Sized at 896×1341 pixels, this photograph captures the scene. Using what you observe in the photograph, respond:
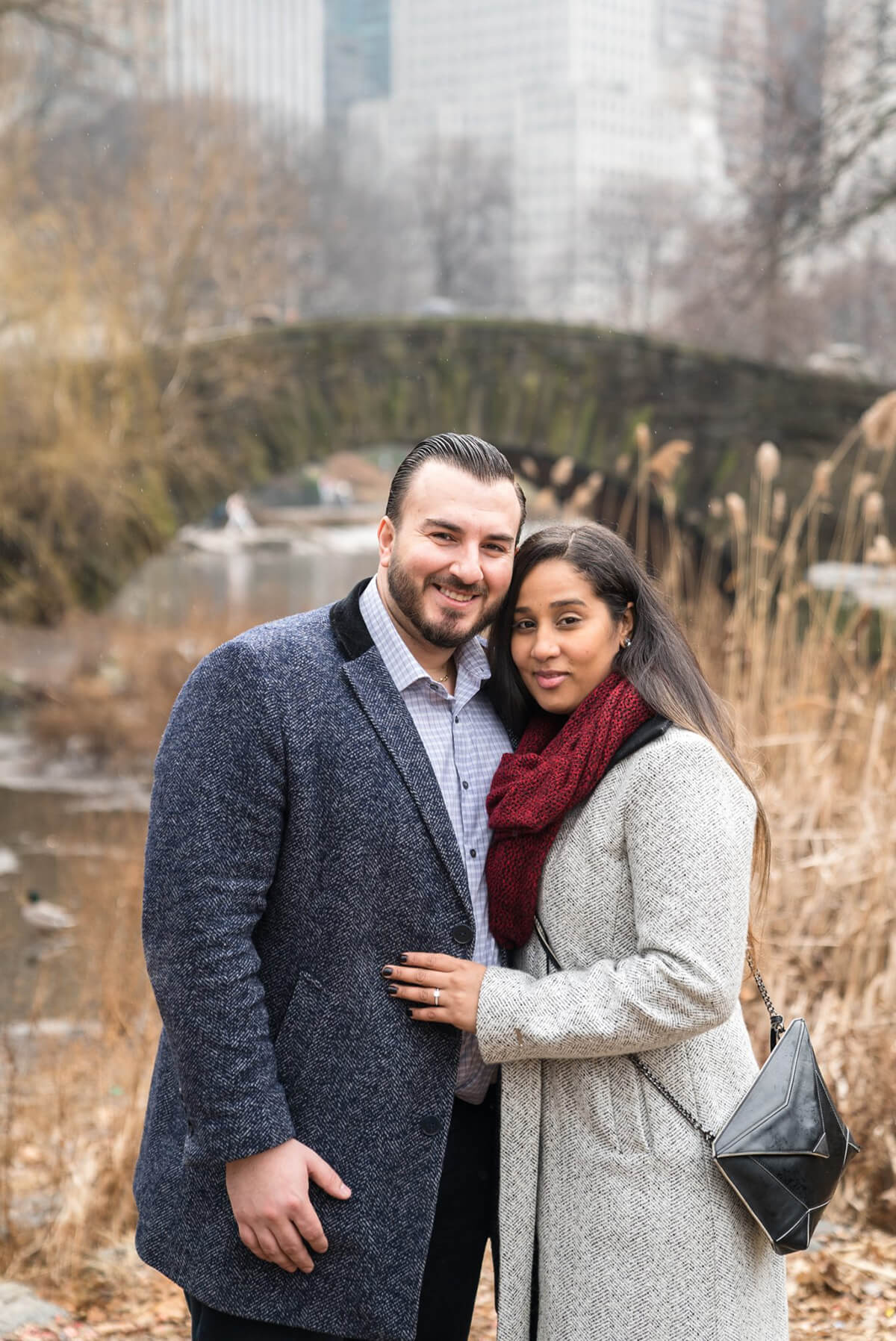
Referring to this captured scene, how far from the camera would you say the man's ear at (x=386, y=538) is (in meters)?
1.76

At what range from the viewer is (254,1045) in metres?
1.54

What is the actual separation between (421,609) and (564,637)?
0.62 feet

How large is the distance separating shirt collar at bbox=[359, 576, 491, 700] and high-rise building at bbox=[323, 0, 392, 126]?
1407cm

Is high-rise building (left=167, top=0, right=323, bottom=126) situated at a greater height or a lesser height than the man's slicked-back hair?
greater

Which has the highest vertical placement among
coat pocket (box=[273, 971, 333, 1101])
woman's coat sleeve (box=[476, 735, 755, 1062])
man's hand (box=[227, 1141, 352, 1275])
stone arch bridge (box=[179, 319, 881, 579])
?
stone arch bridge (box=[179, 319, 881, 579])

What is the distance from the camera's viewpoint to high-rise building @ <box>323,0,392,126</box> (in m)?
14.6

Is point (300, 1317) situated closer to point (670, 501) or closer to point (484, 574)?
point (484, 574)

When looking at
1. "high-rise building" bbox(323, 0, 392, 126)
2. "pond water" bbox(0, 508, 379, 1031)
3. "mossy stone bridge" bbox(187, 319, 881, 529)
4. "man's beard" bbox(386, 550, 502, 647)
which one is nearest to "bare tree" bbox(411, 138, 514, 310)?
"high-rise building" bbox(323, 0, 392, 126)

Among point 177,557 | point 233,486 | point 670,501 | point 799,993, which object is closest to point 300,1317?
point 799,993

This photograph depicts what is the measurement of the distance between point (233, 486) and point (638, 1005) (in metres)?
9.39

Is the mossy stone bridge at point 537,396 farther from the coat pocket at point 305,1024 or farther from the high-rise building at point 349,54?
the coat pocket at point 305,1024

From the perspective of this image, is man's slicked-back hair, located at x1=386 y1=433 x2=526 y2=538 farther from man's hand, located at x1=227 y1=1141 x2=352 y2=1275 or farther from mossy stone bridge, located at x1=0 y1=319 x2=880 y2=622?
mossy stone bridge, located at x1=0 y1=319 x2=880 y2=622

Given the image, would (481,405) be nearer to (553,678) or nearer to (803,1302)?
(803,1302)

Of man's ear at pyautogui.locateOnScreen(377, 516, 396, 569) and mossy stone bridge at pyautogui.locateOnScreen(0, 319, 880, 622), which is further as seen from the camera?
mossy stone bridge at pyautogui.locateOnScreen(0, 319, 880, 622)
